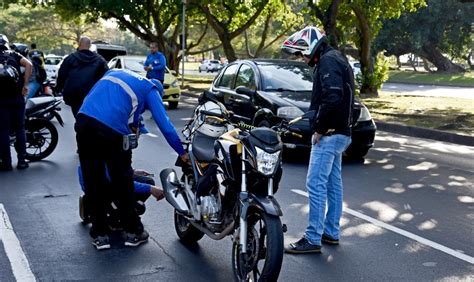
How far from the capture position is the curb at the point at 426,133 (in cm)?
1337

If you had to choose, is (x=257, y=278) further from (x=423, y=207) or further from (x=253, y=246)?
(x=423, y=207)

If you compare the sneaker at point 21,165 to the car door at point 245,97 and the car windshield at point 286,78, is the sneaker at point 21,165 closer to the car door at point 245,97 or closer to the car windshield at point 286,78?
the car door at point 245,97

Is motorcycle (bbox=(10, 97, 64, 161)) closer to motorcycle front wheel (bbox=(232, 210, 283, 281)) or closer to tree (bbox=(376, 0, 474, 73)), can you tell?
motorcycle front wheel (bbox=(232, 210, 283, 281))

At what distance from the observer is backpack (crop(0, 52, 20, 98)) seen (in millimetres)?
8680

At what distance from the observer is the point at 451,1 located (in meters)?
47.0

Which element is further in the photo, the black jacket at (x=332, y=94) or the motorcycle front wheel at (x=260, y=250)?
the black jacket at (x=332, y=94)

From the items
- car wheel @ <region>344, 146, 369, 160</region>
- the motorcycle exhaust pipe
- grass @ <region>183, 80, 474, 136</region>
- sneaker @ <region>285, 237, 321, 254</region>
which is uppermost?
the motorcycle exhaust pipe

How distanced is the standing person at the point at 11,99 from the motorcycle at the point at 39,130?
69 cm

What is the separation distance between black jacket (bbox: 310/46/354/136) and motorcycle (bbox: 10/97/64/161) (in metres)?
5.97

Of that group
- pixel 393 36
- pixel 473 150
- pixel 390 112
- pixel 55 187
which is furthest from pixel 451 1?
pixel 55 187

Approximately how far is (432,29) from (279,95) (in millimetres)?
42385

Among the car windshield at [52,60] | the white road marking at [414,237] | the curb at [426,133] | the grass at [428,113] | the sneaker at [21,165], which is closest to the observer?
the white road marking at [414,237]

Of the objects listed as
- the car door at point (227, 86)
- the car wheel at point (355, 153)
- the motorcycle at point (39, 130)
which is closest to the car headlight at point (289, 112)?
the car wheel at point (355, 153)

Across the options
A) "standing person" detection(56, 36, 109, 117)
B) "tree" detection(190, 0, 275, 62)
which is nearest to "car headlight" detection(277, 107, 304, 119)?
"standing person" detection(56, 36, 109, 117)
